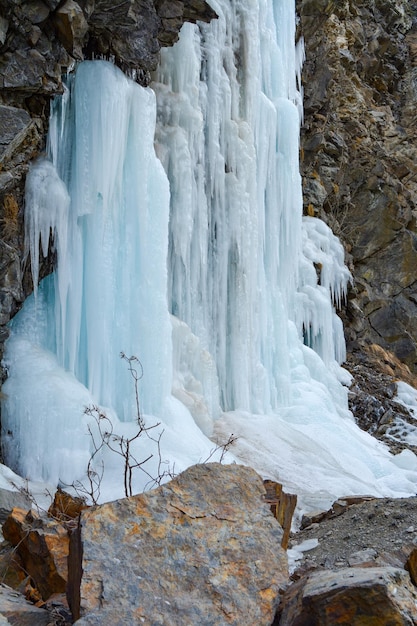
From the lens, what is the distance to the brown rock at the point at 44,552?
3127mm

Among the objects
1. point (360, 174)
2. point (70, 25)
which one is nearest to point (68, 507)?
point (70, 25)

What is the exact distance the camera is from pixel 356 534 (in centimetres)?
503

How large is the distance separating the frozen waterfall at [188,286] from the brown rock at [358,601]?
3.50m

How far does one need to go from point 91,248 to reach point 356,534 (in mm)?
3907

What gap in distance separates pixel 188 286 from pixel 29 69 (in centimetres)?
397

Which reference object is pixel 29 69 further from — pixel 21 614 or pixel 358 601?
pixel 358 601

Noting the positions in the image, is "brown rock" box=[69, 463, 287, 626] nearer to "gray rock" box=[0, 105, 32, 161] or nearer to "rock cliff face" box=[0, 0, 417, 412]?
"gray rock" box=[0, 105, 32, 161]

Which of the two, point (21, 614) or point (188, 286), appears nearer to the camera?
point (21, 614)

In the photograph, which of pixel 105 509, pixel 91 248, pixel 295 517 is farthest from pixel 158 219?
pixel 105 509

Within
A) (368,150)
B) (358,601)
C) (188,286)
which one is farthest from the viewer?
(368,150)

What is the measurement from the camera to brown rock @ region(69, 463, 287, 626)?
8.36 ft

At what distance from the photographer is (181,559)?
2.79 metres

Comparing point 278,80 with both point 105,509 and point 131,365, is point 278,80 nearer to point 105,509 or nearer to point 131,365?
point 131,365

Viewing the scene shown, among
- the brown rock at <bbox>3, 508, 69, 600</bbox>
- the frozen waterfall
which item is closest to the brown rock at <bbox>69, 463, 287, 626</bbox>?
the brown rock at <bbox>3, 508, 69, 600</bbox>
